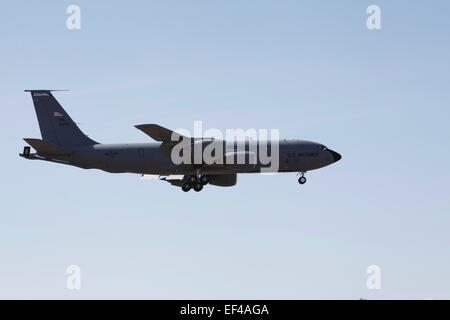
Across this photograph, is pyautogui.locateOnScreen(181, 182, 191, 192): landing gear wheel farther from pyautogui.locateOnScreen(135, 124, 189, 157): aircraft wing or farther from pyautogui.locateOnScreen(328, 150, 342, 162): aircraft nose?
pyautogui.locateOnScreen(328, 150, 342, 162): aircraft nose

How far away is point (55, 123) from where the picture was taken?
269 ft

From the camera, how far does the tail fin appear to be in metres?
80.6

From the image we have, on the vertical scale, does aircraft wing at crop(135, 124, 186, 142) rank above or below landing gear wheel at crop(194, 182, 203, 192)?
above

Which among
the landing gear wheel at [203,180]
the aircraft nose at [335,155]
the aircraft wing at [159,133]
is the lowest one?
the landing gear wheel at [203,180]

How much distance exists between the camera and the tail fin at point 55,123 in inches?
3172

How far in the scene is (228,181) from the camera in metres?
82.5

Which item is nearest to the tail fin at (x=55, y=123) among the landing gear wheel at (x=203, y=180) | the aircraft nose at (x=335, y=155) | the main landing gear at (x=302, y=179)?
the landing gear wheel at (x=203, y=180)

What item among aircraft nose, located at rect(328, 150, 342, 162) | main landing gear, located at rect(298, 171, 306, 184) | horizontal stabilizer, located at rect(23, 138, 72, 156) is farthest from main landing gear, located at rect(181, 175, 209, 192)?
aircraft nose, located at rect(328, 150, 342, 162)

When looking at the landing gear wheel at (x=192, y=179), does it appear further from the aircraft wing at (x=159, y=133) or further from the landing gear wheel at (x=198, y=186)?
the aircraft wing at (x=159, y=133)

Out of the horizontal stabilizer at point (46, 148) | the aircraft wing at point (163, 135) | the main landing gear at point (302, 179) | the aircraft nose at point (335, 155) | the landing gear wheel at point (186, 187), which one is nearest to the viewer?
the aircraft wing at point (163, 135)

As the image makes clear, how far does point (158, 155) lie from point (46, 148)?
34.0ft

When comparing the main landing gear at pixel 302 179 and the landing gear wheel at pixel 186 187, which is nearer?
the main landing gear at pixel 302 179
